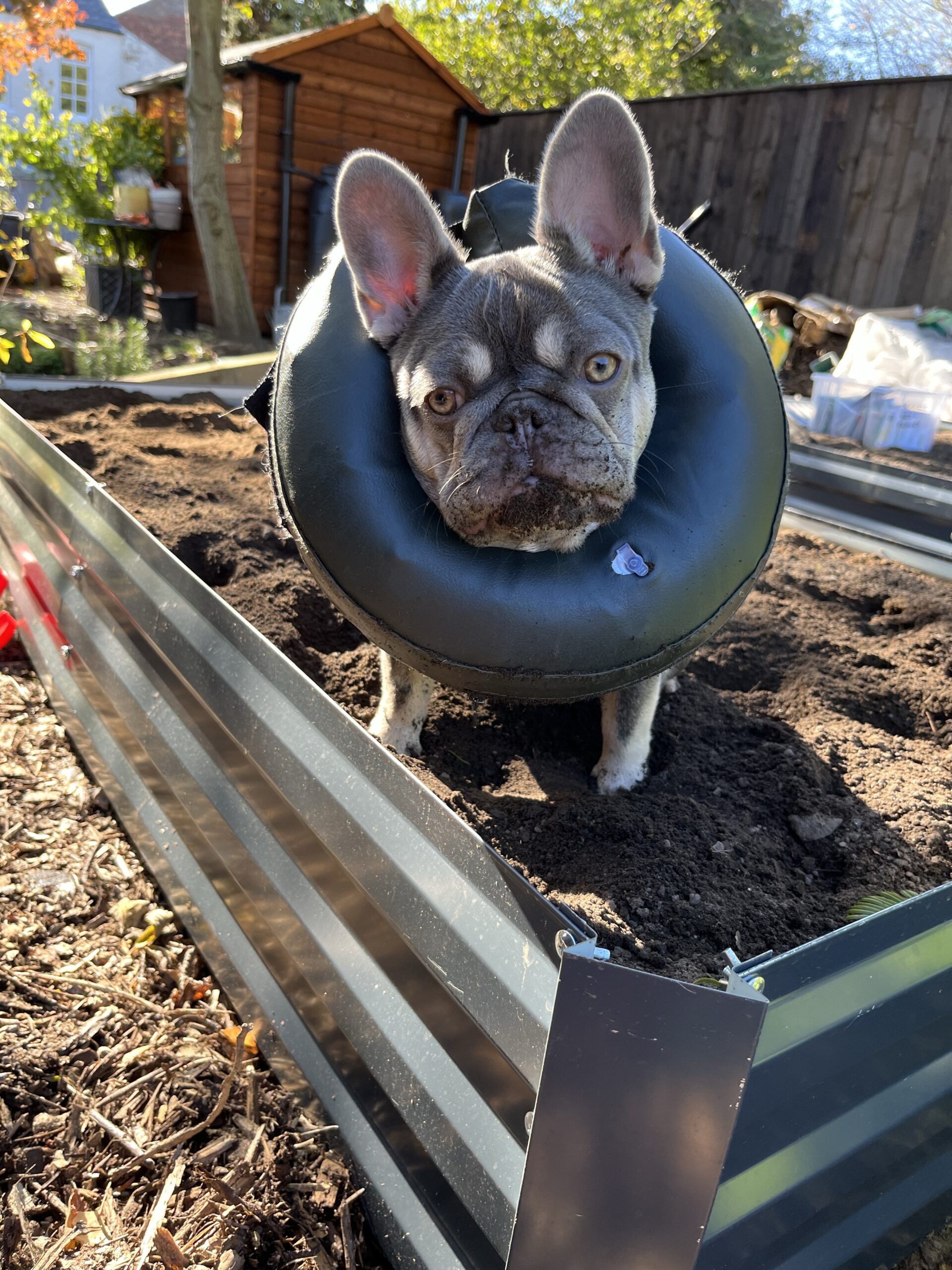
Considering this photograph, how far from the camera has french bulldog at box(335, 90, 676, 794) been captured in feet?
7.32

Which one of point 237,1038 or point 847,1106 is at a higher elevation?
point 847,1106

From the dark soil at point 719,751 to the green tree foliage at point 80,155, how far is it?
11453 mm

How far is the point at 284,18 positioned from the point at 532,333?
29.1 meters

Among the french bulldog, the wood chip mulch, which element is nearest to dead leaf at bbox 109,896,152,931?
the wood chip mulch

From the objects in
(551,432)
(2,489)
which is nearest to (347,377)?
(551,432)

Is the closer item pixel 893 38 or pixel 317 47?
pixel 317 47

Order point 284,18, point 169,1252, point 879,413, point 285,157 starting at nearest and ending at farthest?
point 169,1252, point 879,413, point 285,157, point 284,18

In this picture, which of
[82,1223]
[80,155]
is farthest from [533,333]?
[80,155]

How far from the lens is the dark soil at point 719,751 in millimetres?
2191

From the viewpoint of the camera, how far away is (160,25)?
41.2 meters

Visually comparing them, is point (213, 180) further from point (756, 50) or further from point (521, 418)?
point (756, 50)

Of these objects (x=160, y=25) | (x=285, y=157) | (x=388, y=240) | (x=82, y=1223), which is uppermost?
(x=160, y=25)

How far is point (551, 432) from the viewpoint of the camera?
Answer: 222 cm

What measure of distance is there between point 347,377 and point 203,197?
458 inches
